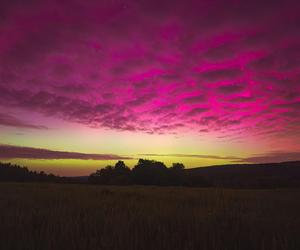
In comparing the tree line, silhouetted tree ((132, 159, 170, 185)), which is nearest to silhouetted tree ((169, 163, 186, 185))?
the tree line

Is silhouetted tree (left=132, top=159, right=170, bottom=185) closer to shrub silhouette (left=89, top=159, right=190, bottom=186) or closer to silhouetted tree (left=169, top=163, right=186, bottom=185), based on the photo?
shrub silhouette (left=89, top=159, right=190, bottom=186)

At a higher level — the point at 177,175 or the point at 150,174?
the point at 150,174

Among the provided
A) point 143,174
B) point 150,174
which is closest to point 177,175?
point 150,174

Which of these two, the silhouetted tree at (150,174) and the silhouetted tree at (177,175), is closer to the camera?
the silhouetted tree at (177,175)

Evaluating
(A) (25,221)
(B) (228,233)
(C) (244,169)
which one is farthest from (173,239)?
(C) (244,169)

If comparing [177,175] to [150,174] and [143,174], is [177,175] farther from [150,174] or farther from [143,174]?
[143,174]

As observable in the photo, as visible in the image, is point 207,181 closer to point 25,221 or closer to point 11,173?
point 11,173

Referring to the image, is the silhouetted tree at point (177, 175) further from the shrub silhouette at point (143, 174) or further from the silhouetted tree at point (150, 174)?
the silhouetted tree at point (150, 174)

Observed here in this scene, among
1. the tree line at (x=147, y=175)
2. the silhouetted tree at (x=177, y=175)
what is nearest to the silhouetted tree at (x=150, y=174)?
the tree line at (x=147, y=175)

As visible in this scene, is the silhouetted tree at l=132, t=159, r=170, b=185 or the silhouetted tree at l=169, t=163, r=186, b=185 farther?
the silhouetted tree at l=132, t=159, r=170, b=185

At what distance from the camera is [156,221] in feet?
16.2

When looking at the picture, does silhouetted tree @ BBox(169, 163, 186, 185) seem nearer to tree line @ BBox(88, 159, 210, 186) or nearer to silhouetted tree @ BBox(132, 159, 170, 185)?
tree line @ BBox(88, 159, 210, 186)

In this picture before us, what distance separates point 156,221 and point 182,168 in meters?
61.9

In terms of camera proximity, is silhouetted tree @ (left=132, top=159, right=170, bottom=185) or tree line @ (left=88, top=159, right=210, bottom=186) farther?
silhouetted tree @ (left=132, top=159, right=170, bottom=185)
